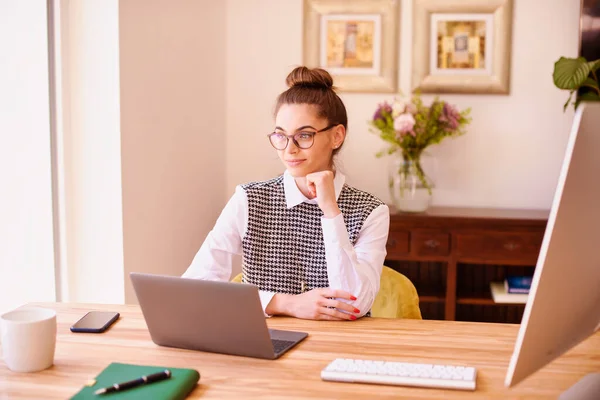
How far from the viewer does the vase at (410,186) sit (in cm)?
354

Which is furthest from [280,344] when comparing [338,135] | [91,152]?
[91,152]

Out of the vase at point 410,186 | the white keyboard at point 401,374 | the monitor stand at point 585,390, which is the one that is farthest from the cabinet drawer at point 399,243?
the monitor stand at point 585,390

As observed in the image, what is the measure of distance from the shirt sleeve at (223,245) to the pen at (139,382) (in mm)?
712

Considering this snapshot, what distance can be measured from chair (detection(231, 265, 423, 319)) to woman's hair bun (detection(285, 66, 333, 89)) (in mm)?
596

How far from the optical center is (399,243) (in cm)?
345

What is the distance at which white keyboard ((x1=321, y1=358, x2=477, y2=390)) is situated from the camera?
1197 mm

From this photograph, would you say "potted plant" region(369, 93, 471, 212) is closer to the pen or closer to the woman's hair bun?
the woman's hair bun

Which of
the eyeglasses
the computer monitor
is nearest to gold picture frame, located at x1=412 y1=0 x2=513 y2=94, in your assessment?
the eyeglasses

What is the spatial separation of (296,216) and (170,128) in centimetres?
129

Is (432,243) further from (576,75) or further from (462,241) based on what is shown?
(576,75)

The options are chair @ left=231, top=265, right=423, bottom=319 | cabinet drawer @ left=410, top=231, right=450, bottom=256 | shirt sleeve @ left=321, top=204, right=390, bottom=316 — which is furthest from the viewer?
cabinet drawer @ left=410, top=231, right=450, bottom=256

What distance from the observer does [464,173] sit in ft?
12.5

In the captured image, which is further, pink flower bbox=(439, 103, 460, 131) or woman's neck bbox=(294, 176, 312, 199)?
pink flower bbox=(439, 103, 460, 131)

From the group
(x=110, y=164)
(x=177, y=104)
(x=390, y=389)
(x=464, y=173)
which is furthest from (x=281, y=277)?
(x=464, y=173)
